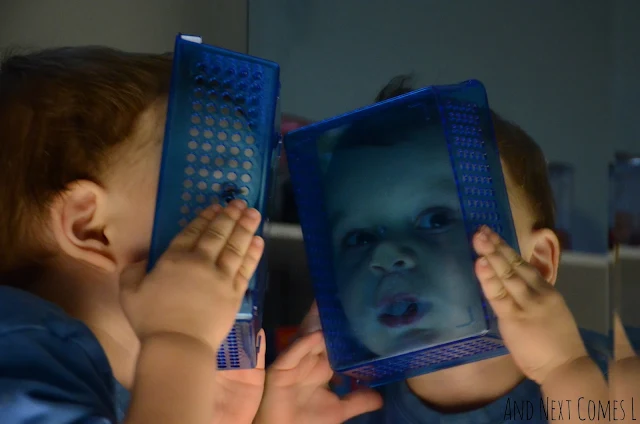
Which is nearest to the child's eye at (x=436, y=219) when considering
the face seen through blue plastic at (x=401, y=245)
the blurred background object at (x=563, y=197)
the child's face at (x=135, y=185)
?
the face seen through blue plastic at (x=401, y=245)

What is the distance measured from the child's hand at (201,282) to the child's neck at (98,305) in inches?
2.9

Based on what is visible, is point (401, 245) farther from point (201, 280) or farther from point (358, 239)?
point (201, 280)

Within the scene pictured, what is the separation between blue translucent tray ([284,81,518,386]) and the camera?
659 mm

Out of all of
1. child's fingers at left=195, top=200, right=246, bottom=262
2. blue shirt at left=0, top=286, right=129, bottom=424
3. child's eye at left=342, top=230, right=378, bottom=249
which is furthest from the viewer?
child's eye at left=342, top=230, right=378, bottom=249

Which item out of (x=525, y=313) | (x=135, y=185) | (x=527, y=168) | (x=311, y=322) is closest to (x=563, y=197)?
(x=527, y=168)

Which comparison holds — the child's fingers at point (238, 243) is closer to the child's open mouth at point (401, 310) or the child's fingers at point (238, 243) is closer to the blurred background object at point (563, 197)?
the child's open mouth at point (401, 310)

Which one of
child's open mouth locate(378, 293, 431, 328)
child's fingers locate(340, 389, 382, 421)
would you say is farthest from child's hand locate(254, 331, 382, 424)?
A: child's open mouth locate(378, 293, 431, 328)

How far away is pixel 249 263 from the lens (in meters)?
0.63

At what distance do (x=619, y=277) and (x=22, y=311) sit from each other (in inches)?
20.9

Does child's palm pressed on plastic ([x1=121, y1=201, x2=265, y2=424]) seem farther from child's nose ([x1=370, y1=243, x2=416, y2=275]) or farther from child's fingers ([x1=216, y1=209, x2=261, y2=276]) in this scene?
child's nose ([x1=370, y1=243, x2=416, y2=275])

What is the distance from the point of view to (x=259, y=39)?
906 millimetres

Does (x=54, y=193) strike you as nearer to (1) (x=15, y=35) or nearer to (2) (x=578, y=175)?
(1) (x=15, y=35)

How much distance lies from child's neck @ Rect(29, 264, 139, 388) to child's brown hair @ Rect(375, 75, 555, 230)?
388mm

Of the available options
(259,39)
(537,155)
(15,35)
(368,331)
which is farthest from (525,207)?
(15,35)
